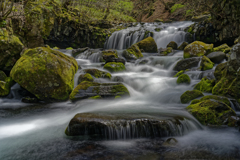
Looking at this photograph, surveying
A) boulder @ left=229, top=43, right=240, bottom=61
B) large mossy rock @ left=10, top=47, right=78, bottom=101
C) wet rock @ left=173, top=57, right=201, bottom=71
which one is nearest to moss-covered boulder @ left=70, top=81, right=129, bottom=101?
large mossy rock @ left=10, top=47, right=78, bottom=101

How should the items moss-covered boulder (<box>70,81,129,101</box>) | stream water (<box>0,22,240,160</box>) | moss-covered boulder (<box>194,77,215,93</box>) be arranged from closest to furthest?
stream water (<box>0,22,240,160</box>), moss-covered boulder (<box>194,77,215,93</box>), moss-covered boulder (<box>70,81,129,101</box>)

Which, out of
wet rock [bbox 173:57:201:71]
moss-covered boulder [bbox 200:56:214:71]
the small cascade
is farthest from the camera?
the small cascade

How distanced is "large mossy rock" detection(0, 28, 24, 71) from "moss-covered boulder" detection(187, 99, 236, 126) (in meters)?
7.79

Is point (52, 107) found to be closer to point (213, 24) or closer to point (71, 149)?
point (71, 149)

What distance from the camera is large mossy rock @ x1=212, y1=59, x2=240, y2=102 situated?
17.3 feet

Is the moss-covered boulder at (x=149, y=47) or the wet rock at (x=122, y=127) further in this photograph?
the moss-covered boulder at (x=149, y=47)

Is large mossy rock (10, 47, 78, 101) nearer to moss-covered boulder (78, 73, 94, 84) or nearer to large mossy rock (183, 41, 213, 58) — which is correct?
moss-covered boulder (78, 73, 94, 84)

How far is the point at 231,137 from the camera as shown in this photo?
12.3 feet

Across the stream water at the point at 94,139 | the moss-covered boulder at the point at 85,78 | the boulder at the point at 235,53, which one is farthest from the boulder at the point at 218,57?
the moss-covered boulder at the point at 85,78

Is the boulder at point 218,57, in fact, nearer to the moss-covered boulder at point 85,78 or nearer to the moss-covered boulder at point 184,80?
the moss-covered boulder at point 184,80

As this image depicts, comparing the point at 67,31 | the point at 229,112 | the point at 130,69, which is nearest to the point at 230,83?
the point at 229,112

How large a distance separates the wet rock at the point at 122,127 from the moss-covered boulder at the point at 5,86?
4568mm

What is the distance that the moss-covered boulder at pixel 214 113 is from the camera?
4199 millimetres

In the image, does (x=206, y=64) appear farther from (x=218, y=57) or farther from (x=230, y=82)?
(x=230, y=82)
